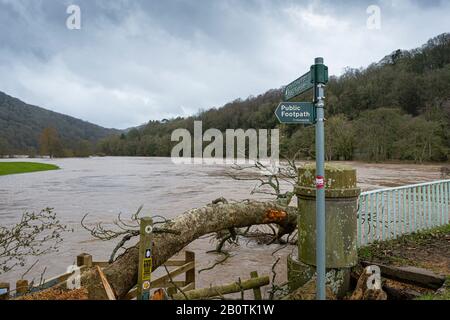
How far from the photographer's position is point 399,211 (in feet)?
18.9

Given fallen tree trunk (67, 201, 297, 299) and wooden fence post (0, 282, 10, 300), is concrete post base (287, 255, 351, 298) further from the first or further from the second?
wooden fence post (0, 282, 10, 300)

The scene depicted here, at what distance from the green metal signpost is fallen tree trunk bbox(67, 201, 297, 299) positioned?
6.55 ft

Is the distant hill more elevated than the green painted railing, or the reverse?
the distant hill

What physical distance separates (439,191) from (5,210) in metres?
14.8

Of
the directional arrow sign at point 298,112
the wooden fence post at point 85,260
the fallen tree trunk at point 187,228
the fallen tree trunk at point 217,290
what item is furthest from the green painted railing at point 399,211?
the wooden fence post at point 85,260

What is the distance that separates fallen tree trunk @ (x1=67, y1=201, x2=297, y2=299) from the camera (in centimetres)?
362

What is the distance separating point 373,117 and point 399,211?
53119 millimetres

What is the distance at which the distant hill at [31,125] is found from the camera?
117625 millimetres

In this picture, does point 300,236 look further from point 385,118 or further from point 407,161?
point 385,118

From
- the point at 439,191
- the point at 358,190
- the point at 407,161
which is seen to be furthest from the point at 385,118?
the point at 358,190

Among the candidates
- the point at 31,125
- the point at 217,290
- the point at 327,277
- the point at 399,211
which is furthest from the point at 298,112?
the point at 31,125

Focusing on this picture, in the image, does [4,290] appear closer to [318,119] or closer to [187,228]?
[187,228]

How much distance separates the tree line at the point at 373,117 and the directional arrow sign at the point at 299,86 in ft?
1.19

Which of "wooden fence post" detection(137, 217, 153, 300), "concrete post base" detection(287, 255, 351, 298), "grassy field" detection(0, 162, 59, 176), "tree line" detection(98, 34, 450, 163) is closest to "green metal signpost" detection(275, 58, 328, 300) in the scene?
"tree line" detection(98, 34, 450, 163)
